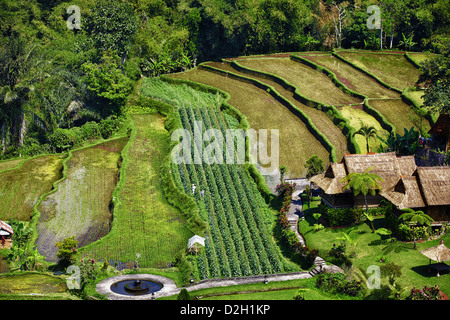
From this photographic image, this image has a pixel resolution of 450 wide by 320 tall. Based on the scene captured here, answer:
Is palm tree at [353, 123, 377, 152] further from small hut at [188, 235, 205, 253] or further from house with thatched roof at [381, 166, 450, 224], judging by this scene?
small hut at [188, 235, 205, 253]

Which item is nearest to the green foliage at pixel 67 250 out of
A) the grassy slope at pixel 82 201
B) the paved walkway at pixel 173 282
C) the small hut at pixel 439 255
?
the grassy slope at pixel 82 201

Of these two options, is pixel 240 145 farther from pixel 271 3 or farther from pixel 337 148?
pixel 271 3

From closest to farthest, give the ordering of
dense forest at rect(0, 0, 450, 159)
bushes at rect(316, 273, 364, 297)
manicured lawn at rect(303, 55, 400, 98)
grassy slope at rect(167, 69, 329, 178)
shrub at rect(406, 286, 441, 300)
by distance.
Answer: shrub at rect(406, 286, 441, 300) < bushes at rect(316, 273, 364, 297) < grassy slope at rect(167, 69, 329, 178) < dense forest at rect(0, 0, 450, 159) < manicured lawn at rect(303, 55, 400, 98)

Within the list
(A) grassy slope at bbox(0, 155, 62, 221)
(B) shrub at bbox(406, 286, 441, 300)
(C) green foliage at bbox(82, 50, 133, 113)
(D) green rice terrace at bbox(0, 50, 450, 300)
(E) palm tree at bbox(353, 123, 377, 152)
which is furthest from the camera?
(C) green foliage at bbox(82, 50, 133, 113)

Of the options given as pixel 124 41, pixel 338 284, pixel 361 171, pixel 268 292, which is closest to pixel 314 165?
pixel 361 171

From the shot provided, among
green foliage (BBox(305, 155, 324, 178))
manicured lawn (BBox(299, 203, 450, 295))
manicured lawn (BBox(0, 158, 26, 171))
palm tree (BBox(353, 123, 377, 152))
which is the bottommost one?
manicured lawn (BBox(299, 203, 450, 295))

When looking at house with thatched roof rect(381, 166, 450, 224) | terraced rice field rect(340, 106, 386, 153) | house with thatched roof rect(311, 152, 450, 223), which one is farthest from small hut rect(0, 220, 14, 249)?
terraced rice field rect(340, 106, 386, 153)

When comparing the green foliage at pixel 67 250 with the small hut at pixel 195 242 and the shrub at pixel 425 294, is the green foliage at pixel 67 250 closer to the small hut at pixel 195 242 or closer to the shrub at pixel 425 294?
the small hut at pixel 195 242

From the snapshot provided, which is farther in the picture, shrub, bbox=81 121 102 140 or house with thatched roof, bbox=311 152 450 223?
shrub, bbox=81 121 102 140
